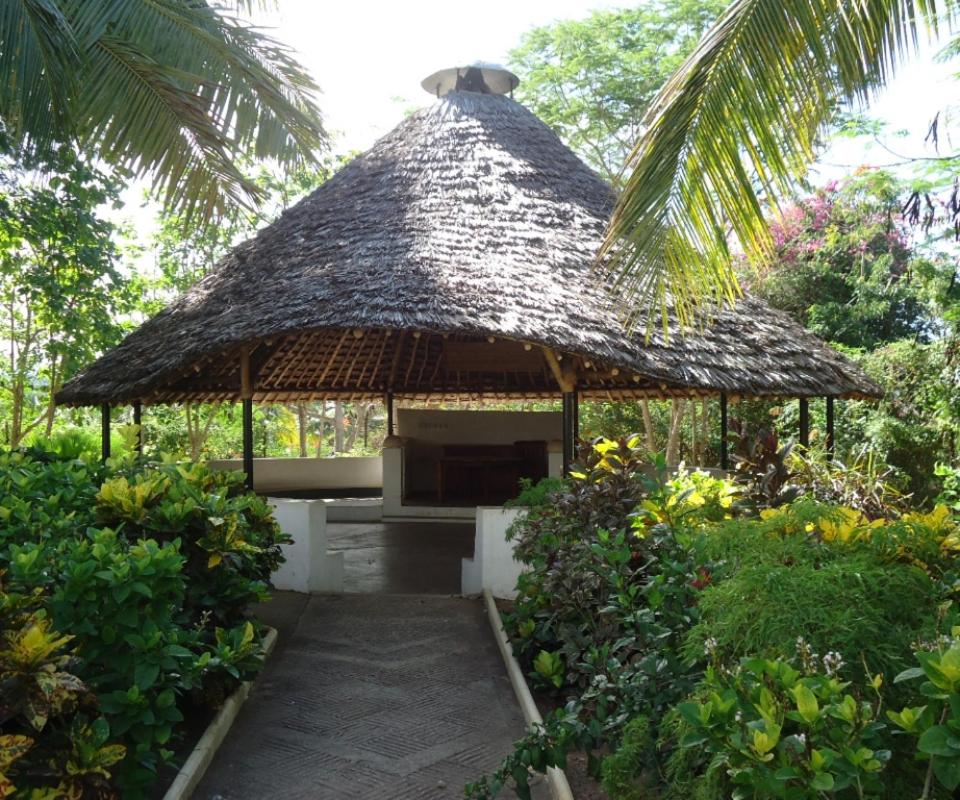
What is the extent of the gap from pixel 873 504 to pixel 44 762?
527 cm

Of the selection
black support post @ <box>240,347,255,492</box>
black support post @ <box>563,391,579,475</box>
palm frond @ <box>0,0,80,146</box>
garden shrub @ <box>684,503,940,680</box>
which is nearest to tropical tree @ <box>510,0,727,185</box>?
black support post @ <box>563,391,579,475</box>

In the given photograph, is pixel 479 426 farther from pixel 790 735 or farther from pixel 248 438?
pixel 790 735

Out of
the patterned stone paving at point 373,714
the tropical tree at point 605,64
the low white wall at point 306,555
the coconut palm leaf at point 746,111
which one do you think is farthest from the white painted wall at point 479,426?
the coconut palm leaf at point 746,111

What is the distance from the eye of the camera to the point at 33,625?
2.77m

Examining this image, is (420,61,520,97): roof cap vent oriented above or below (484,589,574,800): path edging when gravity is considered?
above

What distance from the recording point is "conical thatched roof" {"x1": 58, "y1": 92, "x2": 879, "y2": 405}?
6773 millimetres

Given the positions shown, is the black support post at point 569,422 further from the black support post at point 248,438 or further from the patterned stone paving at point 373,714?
the black support post at point 248,438

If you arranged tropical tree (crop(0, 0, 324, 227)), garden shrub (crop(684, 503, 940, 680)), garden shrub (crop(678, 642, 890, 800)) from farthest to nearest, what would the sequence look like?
tropical tree (crop(0, 0, 324, 227))
garden shrub (crop(684, 503, 940, 680))
garden shrub (crop(678, 642, 890, 800))

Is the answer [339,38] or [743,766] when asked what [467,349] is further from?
[743,766]

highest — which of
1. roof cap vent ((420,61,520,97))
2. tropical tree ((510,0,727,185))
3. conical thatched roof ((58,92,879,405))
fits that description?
tropical tree ((510,0,727,185))

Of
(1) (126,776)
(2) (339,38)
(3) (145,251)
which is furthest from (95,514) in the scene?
(3) (145,251)

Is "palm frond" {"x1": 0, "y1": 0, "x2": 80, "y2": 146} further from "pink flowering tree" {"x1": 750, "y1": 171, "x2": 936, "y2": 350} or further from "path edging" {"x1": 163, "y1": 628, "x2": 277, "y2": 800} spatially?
"pink flowering tree" {"x1": 750, "y1": 171, "x2": 936, "y2": 350}

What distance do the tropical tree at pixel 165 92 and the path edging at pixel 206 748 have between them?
16.0ft

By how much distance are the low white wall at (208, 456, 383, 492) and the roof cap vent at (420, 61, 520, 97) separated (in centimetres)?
619
